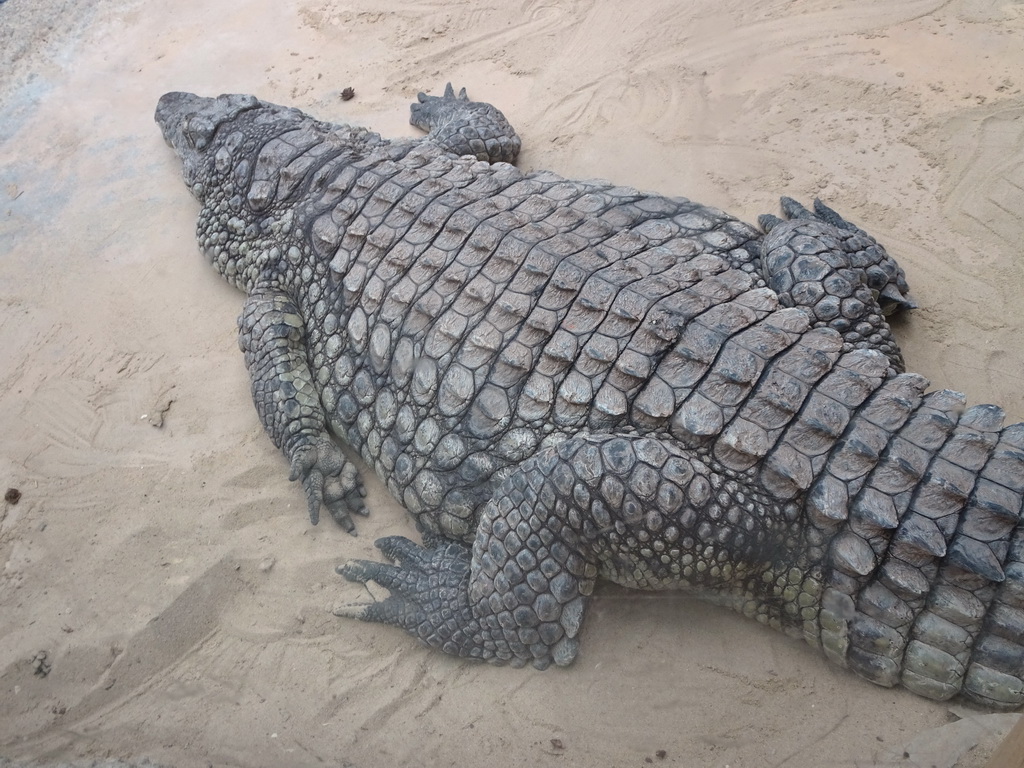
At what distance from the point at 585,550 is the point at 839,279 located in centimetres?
161

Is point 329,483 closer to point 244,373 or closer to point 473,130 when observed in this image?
point 244,373

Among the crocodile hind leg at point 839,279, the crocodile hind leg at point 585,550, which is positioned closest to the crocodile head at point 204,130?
the crocodile hind leg at point 585,550

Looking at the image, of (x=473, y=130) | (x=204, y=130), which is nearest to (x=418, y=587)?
(x=473, y=130)

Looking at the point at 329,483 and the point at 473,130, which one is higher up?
the point at 473,130

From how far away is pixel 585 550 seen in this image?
2730 mm

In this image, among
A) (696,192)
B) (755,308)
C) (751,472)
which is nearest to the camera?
(751,472)

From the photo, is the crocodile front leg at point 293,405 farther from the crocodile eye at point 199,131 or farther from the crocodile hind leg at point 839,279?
the crocodile hind leg at point 839,279

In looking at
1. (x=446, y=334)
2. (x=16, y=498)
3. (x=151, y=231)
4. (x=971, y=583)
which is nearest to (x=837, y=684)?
(x=971, y=583)

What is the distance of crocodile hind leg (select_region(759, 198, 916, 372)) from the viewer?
3174 millimetres

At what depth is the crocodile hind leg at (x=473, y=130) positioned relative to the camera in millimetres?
4785

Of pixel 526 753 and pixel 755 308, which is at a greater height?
pixel 755 308

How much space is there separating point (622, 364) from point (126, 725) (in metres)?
2.39

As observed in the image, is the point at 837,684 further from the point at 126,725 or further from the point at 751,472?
the point at 126,725

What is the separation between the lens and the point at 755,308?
2.88m
